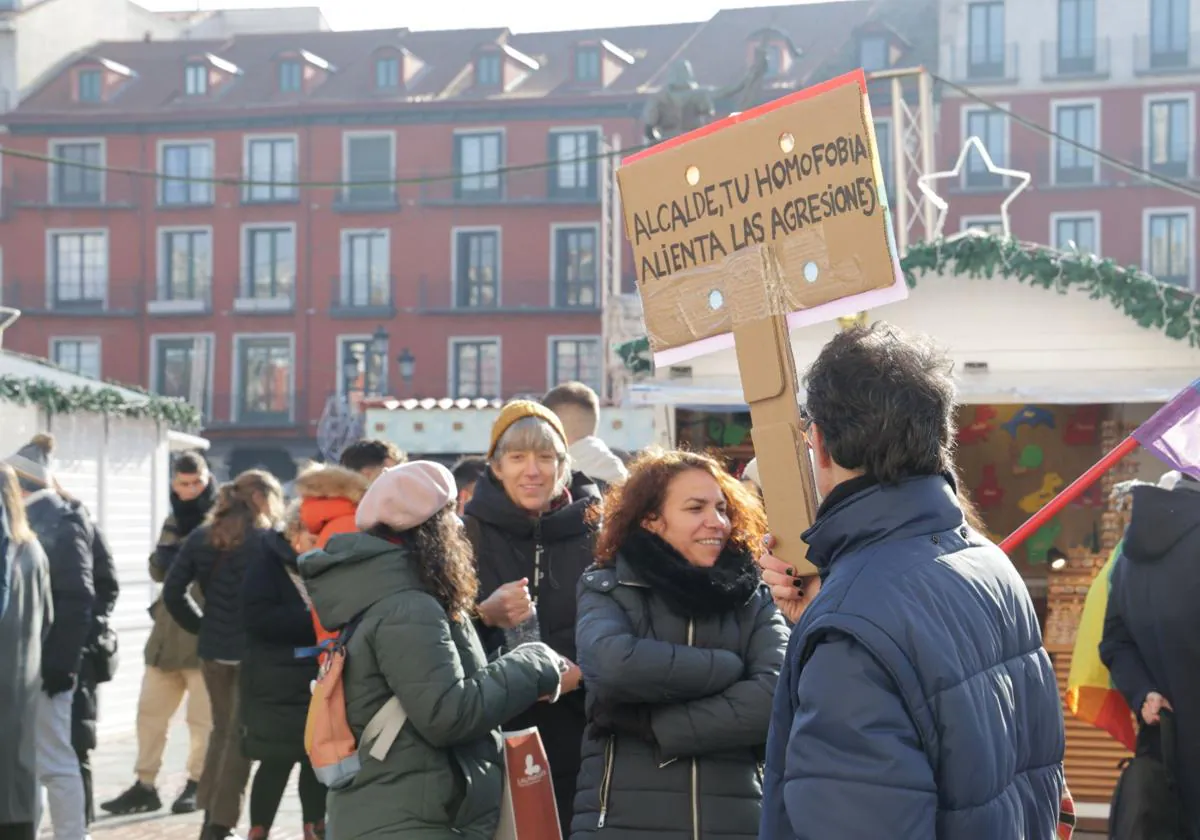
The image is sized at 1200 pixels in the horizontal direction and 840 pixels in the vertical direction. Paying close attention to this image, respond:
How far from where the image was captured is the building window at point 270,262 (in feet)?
162

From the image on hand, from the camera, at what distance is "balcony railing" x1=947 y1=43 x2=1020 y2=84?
155ft

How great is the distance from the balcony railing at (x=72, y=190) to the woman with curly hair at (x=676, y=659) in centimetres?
4725

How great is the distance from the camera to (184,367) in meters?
50.1

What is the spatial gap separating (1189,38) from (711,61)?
1315 centimetres

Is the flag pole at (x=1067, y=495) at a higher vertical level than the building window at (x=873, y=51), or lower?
lower

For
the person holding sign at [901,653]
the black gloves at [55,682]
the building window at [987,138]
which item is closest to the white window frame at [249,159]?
the building window at [987,138]

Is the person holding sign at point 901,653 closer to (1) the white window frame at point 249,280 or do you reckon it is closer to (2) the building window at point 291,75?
(1) the white window frame at point 249,280

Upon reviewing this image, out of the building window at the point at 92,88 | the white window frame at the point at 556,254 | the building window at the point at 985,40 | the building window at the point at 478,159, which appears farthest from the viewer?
the building window at the point at 92,88

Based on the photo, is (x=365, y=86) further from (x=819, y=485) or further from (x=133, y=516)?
(x=819, y=485)

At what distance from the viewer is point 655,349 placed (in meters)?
3.61

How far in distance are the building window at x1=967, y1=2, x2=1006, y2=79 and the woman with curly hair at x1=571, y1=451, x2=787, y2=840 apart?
4487cm

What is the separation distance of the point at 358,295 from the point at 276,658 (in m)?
42.5

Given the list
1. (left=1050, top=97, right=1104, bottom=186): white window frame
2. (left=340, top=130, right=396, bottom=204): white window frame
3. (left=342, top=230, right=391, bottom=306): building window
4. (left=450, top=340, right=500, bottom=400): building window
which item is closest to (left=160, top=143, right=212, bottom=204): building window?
(left=340, top=130, right=396, bottom=204): white window frame

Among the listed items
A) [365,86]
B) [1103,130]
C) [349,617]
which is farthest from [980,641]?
[365,86]
